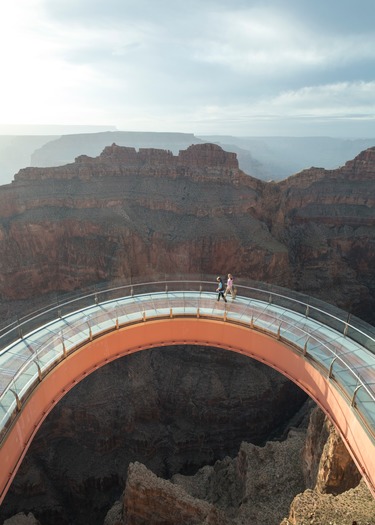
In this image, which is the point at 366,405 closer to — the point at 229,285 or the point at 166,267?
the point at 229,285

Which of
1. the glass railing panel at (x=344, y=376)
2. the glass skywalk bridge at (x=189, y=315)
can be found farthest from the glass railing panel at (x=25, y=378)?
the glass railing panel at (x=344, y=376)

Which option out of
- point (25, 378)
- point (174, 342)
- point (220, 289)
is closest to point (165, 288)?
point (174, 342)

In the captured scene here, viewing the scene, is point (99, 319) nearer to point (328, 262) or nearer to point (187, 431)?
point (187, 431)

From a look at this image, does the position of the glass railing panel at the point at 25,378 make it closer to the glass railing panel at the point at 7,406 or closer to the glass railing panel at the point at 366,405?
the glass railing panel at the point at 7,406

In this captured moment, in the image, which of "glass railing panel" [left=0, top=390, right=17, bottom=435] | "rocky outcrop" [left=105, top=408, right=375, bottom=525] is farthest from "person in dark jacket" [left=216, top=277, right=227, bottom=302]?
"glass railing panel" [left=0, top=390, right=17, bottom=435]

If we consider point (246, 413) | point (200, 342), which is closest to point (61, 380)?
point (200, 342)
